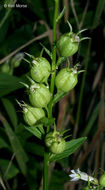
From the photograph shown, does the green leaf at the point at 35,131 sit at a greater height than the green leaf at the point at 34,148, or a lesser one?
greater

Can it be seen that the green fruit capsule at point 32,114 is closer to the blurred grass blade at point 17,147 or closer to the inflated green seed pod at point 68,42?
the inflated green seed pod at point 68,42

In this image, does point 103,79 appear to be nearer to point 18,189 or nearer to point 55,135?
point 18,189

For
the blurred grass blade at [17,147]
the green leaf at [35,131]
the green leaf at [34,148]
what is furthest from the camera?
the green leaf at [34,148]

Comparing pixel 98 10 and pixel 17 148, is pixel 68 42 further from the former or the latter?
pixel 98 10

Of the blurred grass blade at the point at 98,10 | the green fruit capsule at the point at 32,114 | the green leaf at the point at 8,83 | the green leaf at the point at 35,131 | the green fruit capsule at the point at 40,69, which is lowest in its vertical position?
the green leaf at the point at 35,131

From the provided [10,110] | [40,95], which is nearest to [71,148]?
[40,95]

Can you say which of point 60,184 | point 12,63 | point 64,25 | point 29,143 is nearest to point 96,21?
point 64,25

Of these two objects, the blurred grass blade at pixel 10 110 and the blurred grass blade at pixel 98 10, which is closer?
the blurred grass blade at pixel 10 110

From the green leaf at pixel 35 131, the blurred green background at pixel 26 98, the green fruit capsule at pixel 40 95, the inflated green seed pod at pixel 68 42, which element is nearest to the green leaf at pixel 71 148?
the green leaf at pixel 35 131

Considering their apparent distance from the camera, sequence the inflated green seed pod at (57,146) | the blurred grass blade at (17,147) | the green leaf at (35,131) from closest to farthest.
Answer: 1. the inflated green seed pod at (57,146)
2. the green leaf at (35,131)
3. the blurred grass blade at (17,147)
